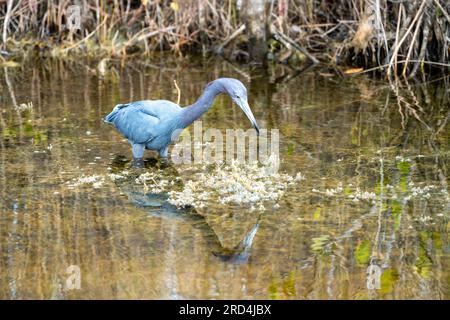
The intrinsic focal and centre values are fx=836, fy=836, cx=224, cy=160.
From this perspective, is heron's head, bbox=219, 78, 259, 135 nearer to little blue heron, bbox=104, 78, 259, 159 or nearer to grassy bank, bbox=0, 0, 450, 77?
little blue heron, bbox=104, 78, 259, 159

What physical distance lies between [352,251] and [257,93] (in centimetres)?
342

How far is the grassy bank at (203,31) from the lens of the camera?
26.5ft

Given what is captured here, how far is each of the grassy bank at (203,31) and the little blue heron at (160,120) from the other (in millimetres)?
2987

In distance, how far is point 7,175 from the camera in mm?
5062

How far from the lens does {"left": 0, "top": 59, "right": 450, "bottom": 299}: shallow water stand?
3.65 meters

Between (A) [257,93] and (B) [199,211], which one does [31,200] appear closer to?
(B) [199,211]

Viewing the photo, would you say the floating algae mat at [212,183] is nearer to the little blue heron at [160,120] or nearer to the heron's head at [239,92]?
the little blue heron at [160,120]

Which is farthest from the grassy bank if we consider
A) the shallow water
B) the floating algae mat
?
the floating algae mat

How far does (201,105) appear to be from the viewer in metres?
5.27

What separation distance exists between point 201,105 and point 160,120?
293 mm

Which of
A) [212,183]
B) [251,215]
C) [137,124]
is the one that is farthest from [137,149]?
[251,215]

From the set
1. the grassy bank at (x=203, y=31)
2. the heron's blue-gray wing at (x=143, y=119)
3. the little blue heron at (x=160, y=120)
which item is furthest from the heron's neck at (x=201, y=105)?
the grassy bank at (x=203, y=31)

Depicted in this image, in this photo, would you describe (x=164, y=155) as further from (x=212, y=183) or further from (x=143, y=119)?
(x=212, y=183)

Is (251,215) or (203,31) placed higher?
(203,31)
